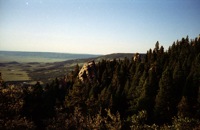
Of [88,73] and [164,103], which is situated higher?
[88,73]

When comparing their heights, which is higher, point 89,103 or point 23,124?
point 23,124

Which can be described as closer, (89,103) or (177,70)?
(89,103)

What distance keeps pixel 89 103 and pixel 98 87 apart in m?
36.9

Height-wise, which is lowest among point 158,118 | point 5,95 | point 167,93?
point 158,118

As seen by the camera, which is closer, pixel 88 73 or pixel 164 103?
pixel 164 103

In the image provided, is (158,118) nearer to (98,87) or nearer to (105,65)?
(98,87)

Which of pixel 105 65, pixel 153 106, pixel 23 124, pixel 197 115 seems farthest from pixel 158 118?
pixel 105 65

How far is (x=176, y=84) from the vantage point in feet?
301

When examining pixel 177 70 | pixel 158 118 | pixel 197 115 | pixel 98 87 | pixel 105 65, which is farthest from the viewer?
pixel 105 65

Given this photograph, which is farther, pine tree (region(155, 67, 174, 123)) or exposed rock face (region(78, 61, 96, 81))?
exposed rock face (region(78, 61, 96, 81))

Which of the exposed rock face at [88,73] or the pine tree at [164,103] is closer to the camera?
the pine tree at [164,103]

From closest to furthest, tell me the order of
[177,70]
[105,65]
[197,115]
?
[197,115] < [177,70] < [105,65]

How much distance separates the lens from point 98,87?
12469 centimetres

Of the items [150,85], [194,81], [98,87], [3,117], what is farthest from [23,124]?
[98,87]
